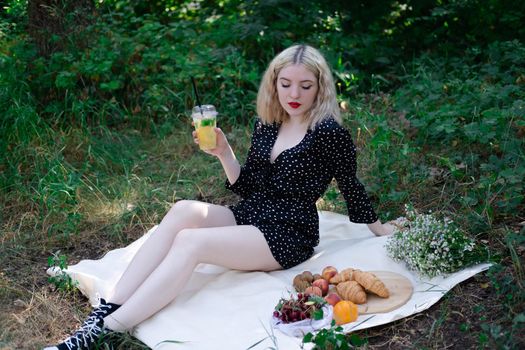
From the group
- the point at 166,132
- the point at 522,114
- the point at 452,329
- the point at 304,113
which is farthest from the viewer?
the point at 166,132

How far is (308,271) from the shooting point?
10.7 feet

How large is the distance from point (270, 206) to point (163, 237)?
Result: 545 millimetres

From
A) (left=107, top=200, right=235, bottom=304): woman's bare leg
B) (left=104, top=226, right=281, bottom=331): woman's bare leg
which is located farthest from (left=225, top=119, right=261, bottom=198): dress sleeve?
(left=104, top=226, right=281, bottom=331): woman's bare leg

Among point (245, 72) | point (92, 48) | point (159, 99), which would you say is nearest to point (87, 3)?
point (92, 48)

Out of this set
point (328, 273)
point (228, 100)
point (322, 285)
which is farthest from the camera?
point (228, 100)

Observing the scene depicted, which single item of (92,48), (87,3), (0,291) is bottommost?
(0,291)

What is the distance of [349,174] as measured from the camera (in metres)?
3.38

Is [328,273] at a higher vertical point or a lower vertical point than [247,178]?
lower

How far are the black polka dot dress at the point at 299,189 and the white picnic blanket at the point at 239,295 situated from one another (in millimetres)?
159

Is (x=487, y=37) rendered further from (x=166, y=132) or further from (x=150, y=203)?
(x=150, y=203)

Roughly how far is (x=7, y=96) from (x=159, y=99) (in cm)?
117

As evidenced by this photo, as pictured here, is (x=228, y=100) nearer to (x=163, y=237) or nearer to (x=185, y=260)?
(x=163, y=237)

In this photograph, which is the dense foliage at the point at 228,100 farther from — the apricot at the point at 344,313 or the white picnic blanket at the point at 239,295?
the apricot at the point at 344,313

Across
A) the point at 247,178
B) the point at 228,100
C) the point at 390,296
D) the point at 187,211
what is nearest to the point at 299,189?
the point at 247,178
